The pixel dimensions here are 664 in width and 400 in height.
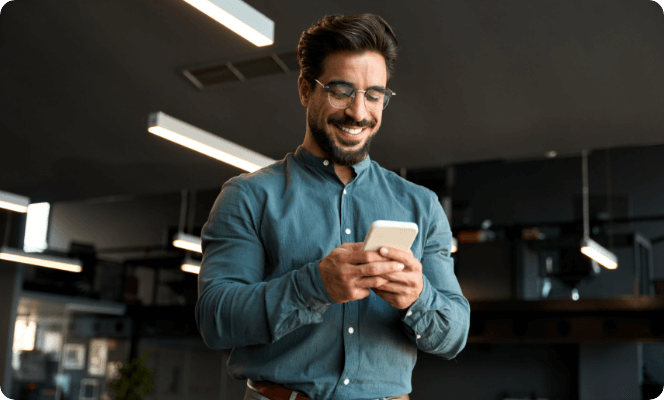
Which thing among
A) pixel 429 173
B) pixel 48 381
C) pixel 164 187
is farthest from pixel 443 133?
pixel 48 381

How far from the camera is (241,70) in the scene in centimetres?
429

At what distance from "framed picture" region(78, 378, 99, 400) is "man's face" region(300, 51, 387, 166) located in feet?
36.5

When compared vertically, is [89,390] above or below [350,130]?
below

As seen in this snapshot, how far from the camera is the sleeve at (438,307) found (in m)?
0.86

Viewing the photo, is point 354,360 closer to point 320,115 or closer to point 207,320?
point 207,320

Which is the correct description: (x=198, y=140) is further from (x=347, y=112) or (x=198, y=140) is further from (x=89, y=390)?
(x=89, y=390)

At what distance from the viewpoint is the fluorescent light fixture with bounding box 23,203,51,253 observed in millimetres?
9484

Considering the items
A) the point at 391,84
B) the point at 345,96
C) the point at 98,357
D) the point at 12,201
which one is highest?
the point at 391,84

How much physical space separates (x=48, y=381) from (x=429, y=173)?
7174 mm

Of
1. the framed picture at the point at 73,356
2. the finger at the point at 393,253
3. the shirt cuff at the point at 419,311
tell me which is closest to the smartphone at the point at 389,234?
the finger at the point at 393,253

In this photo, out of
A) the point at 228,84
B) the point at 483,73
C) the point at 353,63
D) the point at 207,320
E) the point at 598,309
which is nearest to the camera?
the point at 207,320

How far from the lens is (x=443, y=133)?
16.6 ft

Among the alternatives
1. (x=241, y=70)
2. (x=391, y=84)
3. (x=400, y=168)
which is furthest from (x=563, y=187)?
(x=241, y=70)

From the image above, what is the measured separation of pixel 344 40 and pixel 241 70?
11.2ft
